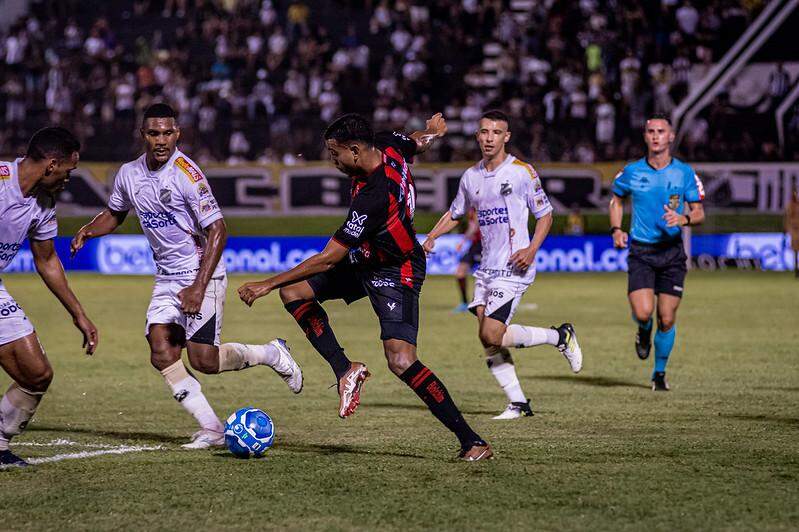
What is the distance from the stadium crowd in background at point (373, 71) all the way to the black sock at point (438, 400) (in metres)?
20.9

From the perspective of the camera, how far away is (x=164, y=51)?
33062 mm

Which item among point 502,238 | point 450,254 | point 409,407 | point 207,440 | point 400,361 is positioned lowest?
point 450,254

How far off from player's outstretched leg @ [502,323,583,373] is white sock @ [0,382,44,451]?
3.90m

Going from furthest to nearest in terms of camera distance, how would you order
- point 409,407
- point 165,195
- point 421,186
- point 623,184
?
point 421,186, point 623,184, point 409,407, point 165,195

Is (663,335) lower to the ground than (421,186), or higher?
lower

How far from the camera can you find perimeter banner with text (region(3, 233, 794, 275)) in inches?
1091

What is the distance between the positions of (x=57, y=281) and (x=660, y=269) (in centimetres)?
593

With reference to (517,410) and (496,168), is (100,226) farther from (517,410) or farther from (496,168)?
(517,410)

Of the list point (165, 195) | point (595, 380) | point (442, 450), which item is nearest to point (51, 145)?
point (165, 195)

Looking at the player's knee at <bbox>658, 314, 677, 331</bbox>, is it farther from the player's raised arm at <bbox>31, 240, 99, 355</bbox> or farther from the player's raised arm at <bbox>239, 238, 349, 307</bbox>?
the player's raised arm at <bbox>31, 240, 99, 355</bbox>

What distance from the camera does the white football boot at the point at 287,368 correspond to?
880 cm

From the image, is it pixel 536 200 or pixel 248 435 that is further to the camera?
pixel 536 200

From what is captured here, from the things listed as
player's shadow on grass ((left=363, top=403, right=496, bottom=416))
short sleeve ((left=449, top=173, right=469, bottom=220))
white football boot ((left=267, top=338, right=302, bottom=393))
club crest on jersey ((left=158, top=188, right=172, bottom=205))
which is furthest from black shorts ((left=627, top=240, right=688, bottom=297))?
club crest on jersey ((left=158, top=188, right=172, bottom=205))

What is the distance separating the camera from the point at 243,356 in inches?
333
